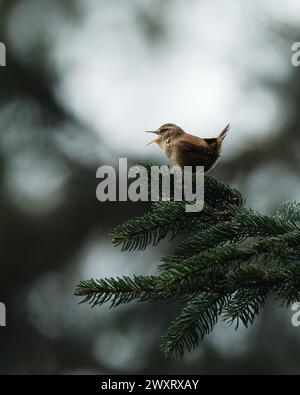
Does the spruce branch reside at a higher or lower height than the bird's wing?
lower

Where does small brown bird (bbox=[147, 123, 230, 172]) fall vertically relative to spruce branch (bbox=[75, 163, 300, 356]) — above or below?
above

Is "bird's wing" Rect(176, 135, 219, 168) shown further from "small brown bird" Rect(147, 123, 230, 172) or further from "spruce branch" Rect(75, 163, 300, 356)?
"spruce branch" Rect(75, 163, 300, 356)

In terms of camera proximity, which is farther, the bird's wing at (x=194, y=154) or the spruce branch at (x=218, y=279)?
the bird's wing at (x=194, y=154)

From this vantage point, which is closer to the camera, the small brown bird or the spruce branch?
the spruce branch

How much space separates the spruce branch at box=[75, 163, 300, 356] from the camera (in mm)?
1905

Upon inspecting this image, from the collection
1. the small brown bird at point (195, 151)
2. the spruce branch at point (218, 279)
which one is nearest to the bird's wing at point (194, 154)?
the small brown bird at point (195, 151)

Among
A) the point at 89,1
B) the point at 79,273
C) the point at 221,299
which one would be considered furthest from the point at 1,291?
the point at 221,299

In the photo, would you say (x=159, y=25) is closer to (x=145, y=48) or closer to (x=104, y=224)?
(x=145, y=48)

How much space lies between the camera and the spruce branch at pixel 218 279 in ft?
6.25

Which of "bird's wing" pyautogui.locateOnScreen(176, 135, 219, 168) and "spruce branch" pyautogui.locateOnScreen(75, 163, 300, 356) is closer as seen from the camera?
"spruce branch" pyautogui.locateOnScreen(75, 163, 300, 356)

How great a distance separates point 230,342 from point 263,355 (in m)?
0.26

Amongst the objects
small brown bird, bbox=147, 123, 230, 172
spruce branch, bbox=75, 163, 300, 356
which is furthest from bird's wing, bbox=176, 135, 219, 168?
spruce branch, bbox=75, 163, 300, 356

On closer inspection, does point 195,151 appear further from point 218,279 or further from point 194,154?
point 218,279

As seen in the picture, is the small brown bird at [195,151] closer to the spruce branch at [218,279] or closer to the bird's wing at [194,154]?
the bird's wing at [194,154]
